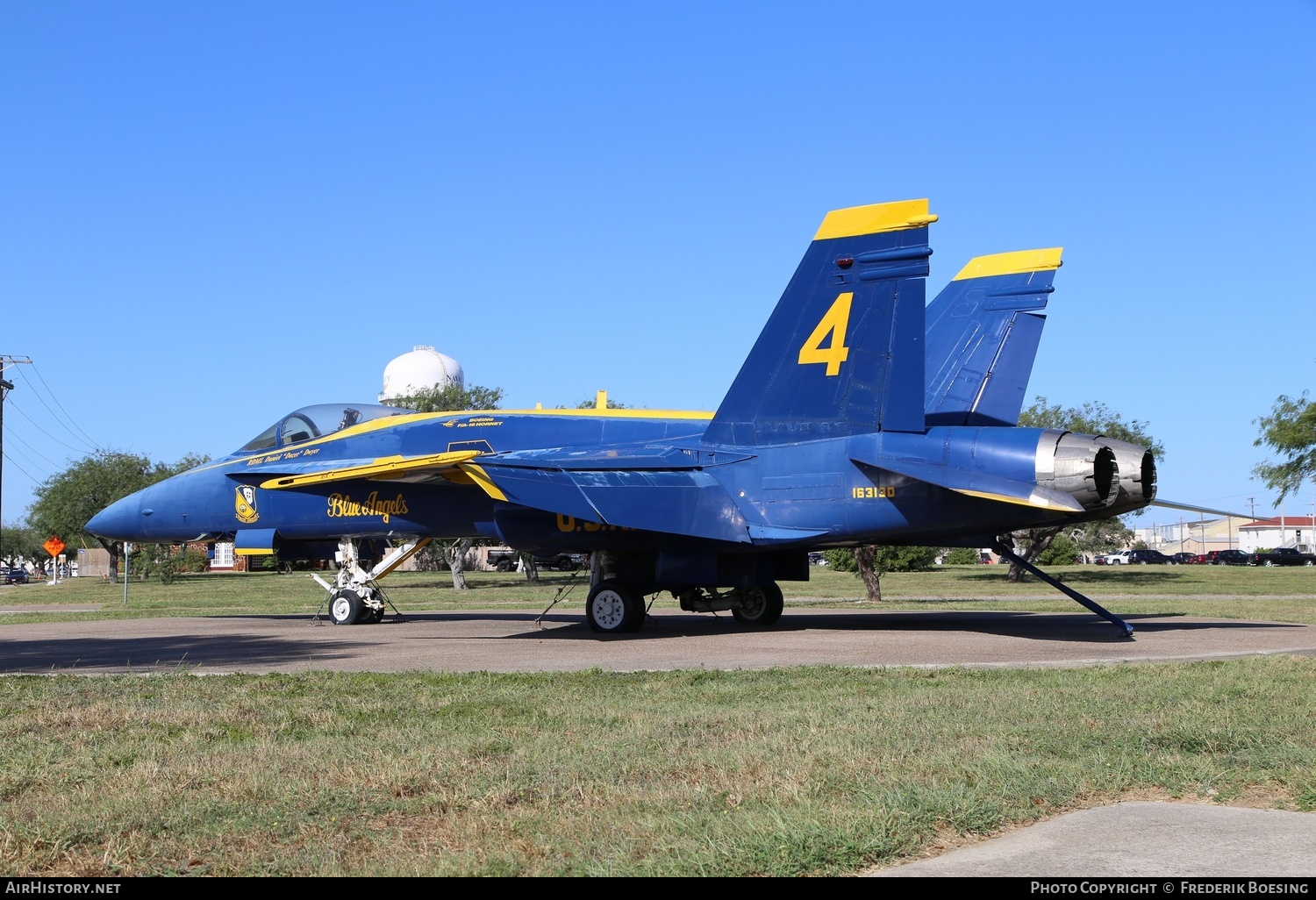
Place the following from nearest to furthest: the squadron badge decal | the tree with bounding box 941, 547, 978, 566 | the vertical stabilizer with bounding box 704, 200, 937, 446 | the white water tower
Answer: the vertical stabilizer with bounding box 704, 200, 937, 446, the squadron badge decal, the white water tower, the tree with bounding box 941, 547, 978, 566

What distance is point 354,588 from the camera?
2091 cm

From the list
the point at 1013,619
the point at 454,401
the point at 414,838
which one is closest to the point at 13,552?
the point at 454,401

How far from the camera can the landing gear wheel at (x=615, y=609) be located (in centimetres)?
1745

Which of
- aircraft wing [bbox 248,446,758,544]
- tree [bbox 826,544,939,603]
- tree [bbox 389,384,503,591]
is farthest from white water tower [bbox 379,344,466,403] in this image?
aircraft wing [bbox 248,446,758,544]

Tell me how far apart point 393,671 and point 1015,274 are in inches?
465

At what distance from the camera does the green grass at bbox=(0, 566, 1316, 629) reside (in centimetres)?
2395

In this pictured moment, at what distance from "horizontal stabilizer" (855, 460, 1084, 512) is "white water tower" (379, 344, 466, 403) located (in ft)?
161

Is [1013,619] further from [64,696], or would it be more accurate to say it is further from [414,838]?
[414,838]

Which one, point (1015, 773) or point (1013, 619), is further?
point (1013, 619)

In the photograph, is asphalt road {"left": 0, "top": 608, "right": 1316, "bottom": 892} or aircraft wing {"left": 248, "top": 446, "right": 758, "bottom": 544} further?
aircraft wing {"left": 248, "top": 446, "right": 758, "bottom": 544}

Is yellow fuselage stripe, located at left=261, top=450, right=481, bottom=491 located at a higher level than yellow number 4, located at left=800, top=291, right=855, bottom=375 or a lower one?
lower

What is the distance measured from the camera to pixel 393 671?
12.0 meters

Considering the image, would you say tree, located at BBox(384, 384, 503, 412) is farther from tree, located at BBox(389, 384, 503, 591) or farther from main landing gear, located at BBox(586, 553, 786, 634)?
main landing gear, located at BBox(586, 553, 786, 634)

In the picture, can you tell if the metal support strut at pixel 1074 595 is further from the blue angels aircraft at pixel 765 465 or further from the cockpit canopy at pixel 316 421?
the cockpit canopy at pixel 316 421
